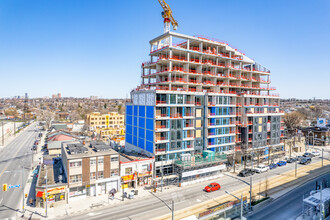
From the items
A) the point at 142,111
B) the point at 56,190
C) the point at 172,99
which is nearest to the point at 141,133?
the point at 142,111

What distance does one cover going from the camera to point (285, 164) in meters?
64.7

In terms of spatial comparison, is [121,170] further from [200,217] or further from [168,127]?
[200,217]

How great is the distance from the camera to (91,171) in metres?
40.9

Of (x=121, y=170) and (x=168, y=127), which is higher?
(x=168, y=127)

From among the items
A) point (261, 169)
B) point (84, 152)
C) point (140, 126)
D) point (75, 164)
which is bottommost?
point (261, 169)

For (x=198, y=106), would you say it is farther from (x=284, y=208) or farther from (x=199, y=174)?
(x=284, y=208)

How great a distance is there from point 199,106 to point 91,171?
1247 inches

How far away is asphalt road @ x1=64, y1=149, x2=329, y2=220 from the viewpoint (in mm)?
34250

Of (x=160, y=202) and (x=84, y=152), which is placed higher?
(x=84, y=152)

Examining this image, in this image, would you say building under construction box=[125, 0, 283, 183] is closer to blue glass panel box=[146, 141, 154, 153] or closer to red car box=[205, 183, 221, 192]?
blue glass panel box=[146, 141, 154, 153]

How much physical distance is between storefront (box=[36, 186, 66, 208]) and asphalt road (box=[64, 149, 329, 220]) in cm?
575

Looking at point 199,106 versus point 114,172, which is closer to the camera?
point 114,172

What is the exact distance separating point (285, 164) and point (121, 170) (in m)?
52.2

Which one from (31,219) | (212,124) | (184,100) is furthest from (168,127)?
(31,219)
